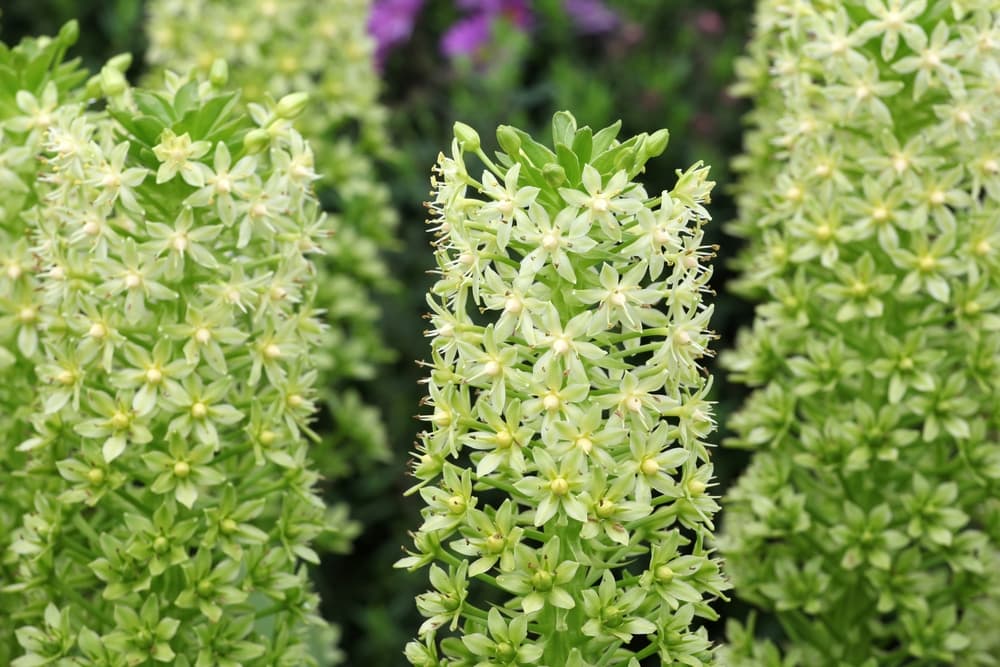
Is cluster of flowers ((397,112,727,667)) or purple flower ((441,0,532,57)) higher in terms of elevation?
cluster of flowers ((397,112,727,667))

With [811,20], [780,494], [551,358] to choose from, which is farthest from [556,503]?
[811,20]

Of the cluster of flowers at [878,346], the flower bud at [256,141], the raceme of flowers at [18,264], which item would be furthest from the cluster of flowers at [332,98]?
the cluster of flowers at [878,346]

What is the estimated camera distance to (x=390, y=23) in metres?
6.89

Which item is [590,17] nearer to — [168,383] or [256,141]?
[256,141]

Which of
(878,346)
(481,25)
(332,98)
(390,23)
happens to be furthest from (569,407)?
(390,23)

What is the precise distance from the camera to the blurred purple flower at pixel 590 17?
6898mm

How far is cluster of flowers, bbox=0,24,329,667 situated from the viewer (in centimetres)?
324

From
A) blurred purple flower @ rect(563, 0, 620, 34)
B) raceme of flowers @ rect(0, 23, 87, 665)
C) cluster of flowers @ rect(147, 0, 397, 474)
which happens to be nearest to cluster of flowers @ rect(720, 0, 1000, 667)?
cluster of flowers @ rect(147, 0, 397, 474)

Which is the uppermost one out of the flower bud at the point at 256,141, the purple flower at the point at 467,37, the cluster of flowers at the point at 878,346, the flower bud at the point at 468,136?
the flower bud at the point at 468,136

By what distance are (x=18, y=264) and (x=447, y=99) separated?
370cm

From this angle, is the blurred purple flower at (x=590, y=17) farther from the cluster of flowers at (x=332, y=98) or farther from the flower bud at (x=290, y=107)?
the flower bud at (x=290, y=107)

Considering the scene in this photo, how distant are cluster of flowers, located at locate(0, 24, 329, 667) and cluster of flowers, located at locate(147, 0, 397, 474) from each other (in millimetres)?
1476

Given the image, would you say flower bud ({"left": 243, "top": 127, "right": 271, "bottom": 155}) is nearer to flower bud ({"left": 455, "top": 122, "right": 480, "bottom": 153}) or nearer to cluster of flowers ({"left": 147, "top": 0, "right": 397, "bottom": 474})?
flower bud ({"left": 455, "top": 122, "right": 480, "bottom": 153})

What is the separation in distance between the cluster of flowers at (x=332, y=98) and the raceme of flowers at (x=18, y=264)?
47.8 inches
